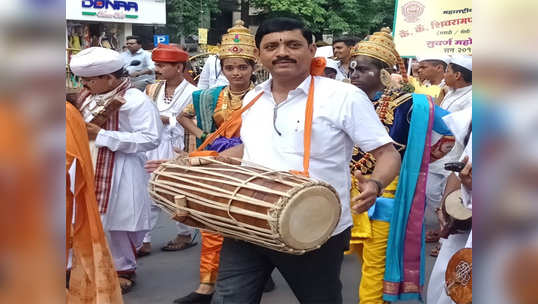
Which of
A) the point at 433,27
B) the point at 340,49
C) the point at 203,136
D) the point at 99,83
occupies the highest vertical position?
the point at 433,27

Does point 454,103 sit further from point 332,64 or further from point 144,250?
point 144,250

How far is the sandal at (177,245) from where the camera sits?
5828 millimetres

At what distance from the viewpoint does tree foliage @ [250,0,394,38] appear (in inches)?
1250

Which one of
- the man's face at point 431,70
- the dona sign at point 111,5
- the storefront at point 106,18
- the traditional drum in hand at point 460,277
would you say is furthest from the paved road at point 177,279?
the dona sign at point 111,5

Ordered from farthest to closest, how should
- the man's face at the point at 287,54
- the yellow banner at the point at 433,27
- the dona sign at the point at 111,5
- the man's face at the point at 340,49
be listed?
the dona sign at the point at 111,5, the man's face at the point at 340,49, the yellow banner at the point at 433,27, the man's face at the point at 287,54

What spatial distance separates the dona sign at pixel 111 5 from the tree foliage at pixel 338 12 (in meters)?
9.98

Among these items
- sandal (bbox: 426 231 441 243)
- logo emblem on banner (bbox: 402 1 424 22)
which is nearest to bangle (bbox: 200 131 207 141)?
sandal (bbox: 426 231 441 243)

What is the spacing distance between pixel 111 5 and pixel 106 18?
0.66 meters

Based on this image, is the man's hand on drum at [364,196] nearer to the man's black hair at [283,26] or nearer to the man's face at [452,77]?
the man's black hair at [283,26]

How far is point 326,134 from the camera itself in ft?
8.64

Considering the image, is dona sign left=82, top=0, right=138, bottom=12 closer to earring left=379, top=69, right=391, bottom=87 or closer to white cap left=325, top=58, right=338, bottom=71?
white cap left=325, top=58, right=338, bottom=71

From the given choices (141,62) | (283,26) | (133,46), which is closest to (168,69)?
(283,26)

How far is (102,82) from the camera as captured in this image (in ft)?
14.3
